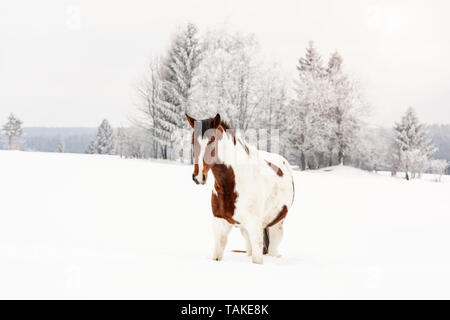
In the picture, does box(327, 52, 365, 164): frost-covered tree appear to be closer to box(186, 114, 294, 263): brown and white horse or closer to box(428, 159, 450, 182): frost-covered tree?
box(428, 159, 450, 182): frost-covered tree

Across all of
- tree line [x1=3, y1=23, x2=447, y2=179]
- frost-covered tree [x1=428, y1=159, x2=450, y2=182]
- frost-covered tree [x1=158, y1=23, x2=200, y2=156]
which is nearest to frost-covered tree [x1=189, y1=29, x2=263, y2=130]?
tree line [x1=3, y1=23, x2=447, y2=179]

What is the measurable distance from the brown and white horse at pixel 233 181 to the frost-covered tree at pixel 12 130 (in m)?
40.9

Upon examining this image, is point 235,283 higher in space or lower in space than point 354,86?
lower

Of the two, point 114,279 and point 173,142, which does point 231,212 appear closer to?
point 114,279

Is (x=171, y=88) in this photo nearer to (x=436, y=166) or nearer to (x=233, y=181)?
(x=233, y=181)

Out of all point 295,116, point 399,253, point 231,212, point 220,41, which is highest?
point 220,41

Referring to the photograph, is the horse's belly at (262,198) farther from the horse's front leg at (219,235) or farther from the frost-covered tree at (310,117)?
the frost-covered tree at (310,117)

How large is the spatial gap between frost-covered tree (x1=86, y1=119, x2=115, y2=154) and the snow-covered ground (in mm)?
28252

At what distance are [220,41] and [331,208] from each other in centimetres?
857

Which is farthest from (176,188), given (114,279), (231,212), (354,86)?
(354,86)

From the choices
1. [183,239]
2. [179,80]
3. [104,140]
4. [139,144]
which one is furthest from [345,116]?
[104,140]

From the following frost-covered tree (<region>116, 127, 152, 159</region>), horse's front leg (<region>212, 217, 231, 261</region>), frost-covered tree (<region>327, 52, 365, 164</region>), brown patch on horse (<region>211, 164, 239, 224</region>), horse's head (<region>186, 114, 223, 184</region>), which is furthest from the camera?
frost-covered tree (<region>327, 52, 365, 164</region>)

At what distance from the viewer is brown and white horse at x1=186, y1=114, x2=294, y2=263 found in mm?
3016

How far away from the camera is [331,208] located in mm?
8938
